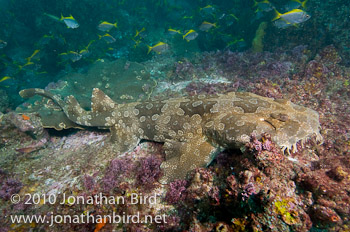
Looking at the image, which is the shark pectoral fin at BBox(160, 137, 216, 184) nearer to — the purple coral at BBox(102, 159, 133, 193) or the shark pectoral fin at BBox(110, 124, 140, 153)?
the purple coral at BBox(102, 159, 133, 193)

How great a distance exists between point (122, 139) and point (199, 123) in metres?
2.74

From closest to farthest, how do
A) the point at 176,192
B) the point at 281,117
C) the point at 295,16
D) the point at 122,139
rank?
the point at 176,192
the point at 281,117
the point at 122,139
the point at 295,16

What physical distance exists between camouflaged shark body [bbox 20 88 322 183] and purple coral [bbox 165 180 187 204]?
178mm

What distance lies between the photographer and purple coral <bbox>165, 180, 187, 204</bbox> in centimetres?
404

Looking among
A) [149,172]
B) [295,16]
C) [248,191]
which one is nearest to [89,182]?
[149,172]

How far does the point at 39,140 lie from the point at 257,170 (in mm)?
7743

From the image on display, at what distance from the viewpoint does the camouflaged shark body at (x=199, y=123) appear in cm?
422

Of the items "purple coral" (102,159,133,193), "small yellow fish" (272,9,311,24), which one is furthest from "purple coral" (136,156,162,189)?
"small yellow fish" (272,9,311,24)

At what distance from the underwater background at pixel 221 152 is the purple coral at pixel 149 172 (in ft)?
0.10

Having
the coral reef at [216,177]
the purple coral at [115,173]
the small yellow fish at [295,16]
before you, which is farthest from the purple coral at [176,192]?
the small yellow fish at [295,16]

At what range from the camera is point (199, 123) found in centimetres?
514

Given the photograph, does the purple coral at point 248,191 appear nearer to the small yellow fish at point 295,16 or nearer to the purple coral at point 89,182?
the purple coral at point 89,182

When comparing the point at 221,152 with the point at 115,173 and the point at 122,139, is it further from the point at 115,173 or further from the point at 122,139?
the point at 122,139

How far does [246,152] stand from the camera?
12.4ft
